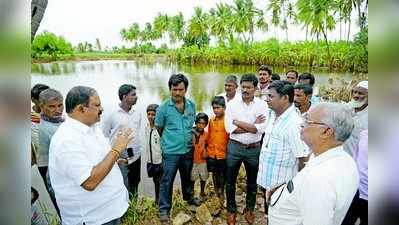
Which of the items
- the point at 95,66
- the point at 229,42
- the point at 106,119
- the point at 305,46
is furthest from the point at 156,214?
the point at 305,46

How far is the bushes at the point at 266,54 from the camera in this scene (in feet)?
8.91

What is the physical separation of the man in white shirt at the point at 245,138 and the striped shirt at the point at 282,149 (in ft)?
1.22

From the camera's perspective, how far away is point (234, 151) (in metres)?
2.58

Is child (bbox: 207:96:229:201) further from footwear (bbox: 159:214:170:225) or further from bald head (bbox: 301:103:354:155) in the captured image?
bald head (bbox: 301:103:354:155)

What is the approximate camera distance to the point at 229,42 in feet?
9.15

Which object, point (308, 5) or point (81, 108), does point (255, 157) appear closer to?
point (308, 5)

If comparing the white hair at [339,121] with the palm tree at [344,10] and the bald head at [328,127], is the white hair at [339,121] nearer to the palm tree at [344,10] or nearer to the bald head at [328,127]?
the bald head at [328,127]

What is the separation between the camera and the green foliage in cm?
203

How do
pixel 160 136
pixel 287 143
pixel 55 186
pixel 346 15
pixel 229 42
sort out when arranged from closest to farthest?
pixel 55 186, pixel 287 143, pixel 346 15, pixel 160 136, pixel 229 42

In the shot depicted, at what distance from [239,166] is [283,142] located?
619 millimetres

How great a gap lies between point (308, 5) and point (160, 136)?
1346 mm

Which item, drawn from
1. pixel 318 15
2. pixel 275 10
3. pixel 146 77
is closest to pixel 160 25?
pixel 146 77

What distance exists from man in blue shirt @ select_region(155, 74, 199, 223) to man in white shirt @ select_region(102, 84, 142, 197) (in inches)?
8.1

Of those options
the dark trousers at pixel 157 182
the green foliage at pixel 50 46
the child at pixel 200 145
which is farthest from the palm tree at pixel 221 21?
the dark trousers at pixel 157 182
